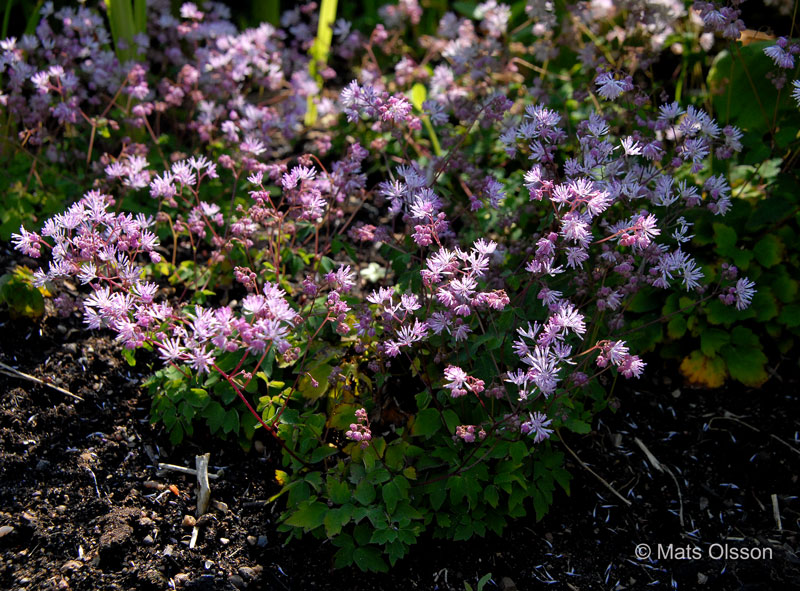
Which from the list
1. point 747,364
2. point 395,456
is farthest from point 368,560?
point 747,364

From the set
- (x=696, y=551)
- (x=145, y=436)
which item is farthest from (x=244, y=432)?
(x=696, y=551)

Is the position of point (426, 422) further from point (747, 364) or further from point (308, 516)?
point (747, 364)

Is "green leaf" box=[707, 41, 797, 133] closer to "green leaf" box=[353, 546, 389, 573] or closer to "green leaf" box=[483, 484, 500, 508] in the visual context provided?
"green leaf" box=[483, 484, 500, 508]

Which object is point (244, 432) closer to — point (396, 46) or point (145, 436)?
point (145, 436)

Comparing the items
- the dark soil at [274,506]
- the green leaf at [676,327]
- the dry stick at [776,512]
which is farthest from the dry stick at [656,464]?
the green leaf at [676,327]

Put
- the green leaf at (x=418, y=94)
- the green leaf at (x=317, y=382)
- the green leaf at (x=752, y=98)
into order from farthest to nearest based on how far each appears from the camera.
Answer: the green leaf at (x=418, y=94) → the green leaf at (x=752, y=98) → the green leaf at (x=317, y=382)

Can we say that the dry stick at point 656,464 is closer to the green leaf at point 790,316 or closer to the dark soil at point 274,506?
the dark soil at point 274,506
